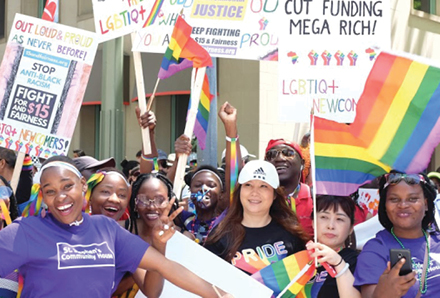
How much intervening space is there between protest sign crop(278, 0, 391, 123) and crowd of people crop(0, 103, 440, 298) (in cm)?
113

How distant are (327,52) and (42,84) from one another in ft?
8.63

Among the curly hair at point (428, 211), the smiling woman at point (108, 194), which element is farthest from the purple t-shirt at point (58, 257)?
the curly hair at point (428, 211)

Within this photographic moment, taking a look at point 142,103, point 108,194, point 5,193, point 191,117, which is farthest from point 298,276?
point 142,103

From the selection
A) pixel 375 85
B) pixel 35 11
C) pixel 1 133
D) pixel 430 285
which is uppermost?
pixel 35 11

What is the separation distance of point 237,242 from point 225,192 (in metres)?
1.45

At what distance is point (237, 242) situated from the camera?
168 inches

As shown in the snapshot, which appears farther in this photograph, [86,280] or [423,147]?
[423,147]

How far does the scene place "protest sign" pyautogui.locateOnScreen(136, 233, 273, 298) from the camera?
13.0 feet

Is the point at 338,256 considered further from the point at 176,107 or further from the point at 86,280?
the point at 176,107

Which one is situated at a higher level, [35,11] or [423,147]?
[35,11]

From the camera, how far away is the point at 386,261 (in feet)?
12.7

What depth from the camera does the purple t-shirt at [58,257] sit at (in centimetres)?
340

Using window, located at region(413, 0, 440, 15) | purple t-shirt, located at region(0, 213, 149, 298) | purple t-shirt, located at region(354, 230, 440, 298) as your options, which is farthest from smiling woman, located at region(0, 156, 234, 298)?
window, located at region(413, 0, 440, 15)

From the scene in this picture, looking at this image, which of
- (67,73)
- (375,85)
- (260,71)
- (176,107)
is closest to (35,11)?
(176,107)
